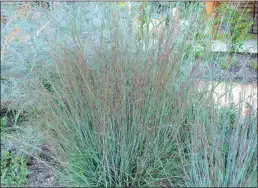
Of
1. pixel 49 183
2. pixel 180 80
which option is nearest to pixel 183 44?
pixel 180 80

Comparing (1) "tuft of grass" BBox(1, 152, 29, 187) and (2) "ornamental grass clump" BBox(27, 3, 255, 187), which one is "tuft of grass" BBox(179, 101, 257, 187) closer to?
(2) "ornamental grass clump" BBox(27, 3, 255, 187)

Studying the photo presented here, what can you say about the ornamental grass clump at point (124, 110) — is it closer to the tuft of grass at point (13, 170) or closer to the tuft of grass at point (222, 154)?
the tuft of grass at point (222, 154)

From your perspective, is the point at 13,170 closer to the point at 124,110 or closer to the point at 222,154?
the point at 124,110

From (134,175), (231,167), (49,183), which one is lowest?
(49,183)

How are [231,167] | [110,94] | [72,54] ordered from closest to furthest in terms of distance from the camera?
[231,167], [110,94], [72,54]

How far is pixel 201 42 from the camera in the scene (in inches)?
114

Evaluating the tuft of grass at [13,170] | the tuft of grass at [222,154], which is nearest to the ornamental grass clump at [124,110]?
the tuft of grass at [222,154]

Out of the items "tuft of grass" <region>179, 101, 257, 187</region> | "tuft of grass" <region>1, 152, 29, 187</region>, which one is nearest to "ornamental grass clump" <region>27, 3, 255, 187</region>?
"tuft of grass" <region>179, 101, 257, 187</region>

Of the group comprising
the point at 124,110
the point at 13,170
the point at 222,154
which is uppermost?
the point at 124,110

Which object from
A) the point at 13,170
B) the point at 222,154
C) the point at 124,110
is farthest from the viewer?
the point at 13,170

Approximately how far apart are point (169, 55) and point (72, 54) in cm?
68

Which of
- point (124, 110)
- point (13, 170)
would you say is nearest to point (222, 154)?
point (124, 110)

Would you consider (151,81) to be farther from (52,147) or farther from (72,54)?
(52,147)

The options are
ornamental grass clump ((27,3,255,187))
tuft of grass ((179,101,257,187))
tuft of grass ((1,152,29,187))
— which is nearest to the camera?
tuft of grass ((179,101,257,187))
